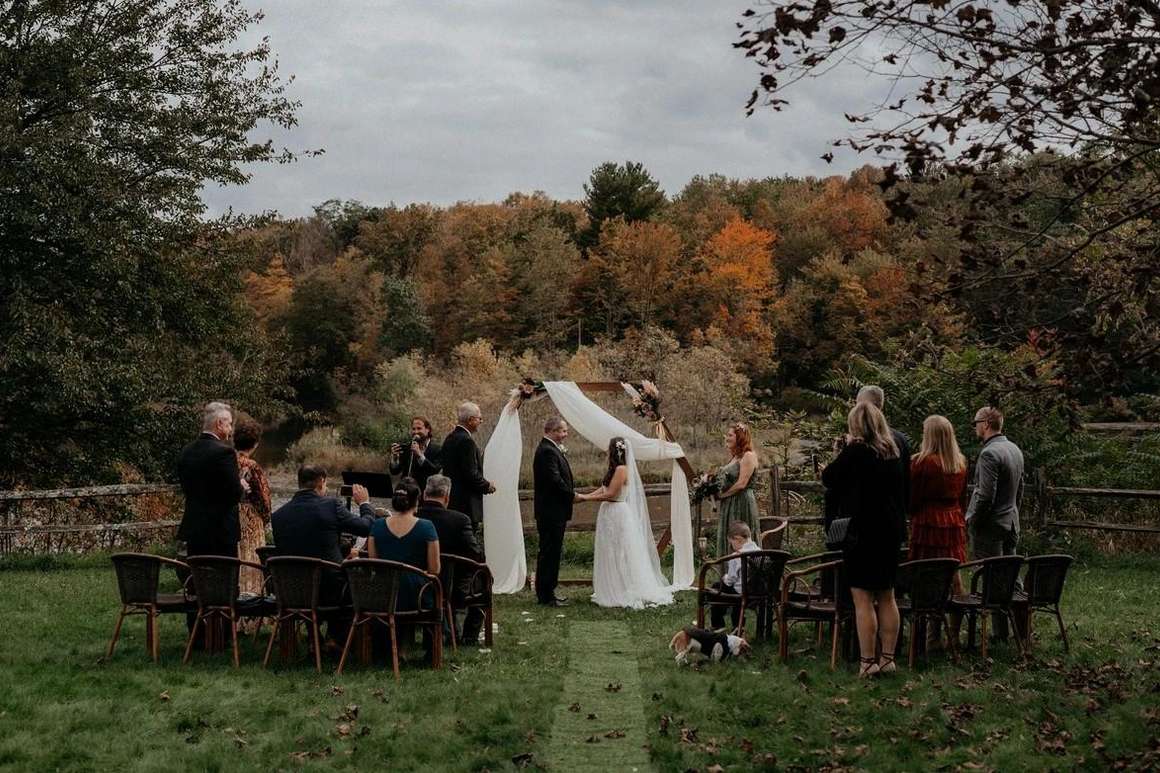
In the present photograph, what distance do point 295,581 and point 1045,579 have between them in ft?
17.3

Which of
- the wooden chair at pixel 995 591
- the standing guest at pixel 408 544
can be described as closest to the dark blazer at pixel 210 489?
the standing guest at pixel 408 544

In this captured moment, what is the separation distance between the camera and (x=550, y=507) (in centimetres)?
1211

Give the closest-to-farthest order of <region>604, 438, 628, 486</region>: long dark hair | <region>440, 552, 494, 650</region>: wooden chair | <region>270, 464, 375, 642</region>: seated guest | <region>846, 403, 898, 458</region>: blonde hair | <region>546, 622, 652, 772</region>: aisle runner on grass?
<region>546, 622, 652, 772</region>: aisle runner on grass < <region>846, 403, 898, 458</region>: blonde hair < <region>270, 464, 375, 642</region>: seated guest < <region>440, 552, 494, 650</region>: wooden chair < <region>604, 438, 628, 486</region>: long dark hair

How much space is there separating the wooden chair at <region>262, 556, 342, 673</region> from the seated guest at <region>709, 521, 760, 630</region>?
10.1 ft

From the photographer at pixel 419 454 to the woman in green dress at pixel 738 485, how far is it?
9.43ft

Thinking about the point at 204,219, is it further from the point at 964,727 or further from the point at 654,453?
the point at 964,727

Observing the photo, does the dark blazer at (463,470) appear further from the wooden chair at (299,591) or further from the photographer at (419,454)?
the wooden chair at (299,591)

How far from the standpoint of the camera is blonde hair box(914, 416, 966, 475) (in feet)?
28.8

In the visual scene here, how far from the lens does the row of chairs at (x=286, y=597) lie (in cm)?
828

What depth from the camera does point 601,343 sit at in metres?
52.7

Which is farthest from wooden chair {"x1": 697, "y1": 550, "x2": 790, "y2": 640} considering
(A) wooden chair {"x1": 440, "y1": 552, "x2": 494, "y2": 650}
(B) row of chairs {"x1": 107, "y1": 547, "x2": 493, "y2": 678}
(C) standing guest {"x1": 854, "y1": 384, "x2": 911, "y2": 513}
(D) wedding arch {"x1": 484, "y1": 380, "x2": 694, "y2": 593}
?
(D) wedding arch {"x1": 484, "y1": 380, "x2": 694, "y2": 593}

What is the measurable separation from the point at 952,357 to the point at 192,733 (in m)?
12.4

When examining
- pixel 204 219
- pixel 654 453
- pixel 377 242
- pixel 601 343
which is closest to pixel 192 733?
pixel 654 453

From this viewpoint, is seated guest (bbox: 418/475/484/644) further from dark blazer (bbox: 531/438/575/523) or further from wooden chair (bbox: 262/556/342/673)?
dark blazer (bbox: 531/438/575/523)
